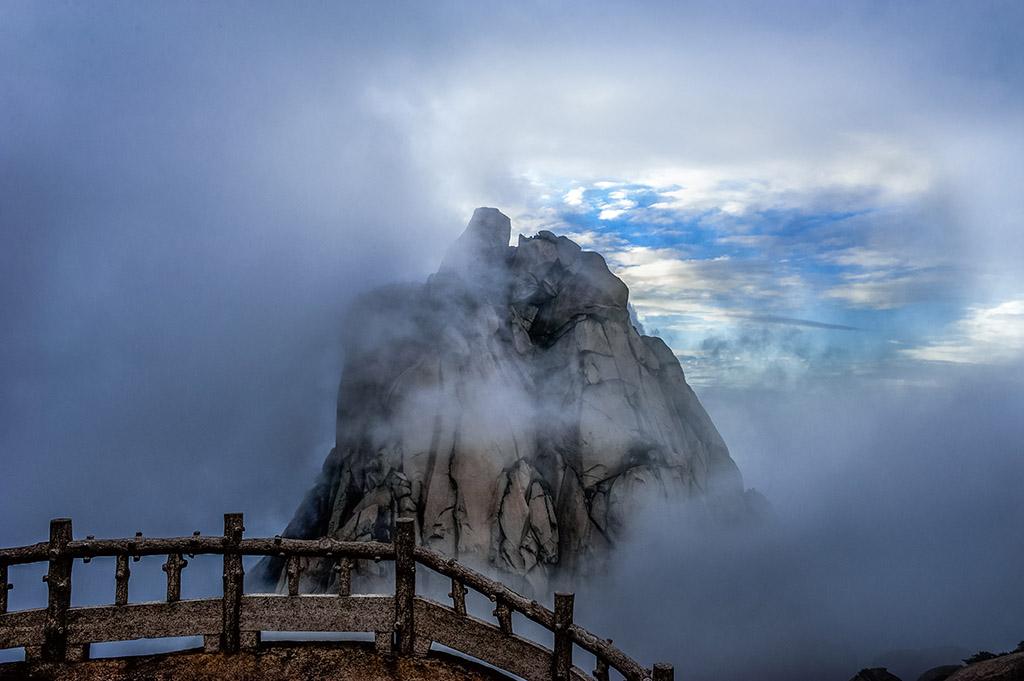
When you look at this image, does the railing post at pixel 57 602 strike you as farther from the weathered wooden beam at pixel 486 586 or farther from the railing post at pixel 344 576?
the weathered wooden beam at pixel 486 586

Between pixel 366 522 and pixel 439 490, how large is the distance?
17.9 ft

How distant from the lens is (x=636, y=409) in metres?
60.3

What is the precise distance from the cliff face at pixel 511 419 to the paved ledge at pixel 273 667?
3725 cm

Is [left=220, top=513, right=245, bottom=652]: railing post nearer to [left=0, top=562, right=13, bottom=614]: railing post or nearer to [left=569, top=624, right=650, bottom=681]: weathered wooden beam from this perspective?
[left=0, top=562, right=13, bottom=614]: railing post

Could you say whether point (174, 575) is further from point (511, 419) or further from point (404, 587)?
point (511, 419)

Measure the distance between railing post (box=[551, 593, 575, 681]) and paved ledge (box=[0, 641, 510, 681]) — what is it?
3.77ft

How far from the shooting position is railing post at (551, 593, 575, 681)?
37.6 feet

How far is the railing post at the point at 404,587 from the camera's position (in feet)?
39.6

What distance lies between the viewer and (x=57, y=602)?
11.8 meters

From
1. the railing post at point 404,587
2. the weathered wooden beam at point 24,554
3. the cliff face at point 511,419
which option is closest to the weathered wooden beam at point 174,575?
the weathered wooden beam at point 24,554

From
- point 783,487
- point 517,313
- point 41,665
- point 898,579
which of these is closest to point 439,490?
point 517,313

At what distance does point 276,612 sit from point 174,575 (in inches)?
68.0

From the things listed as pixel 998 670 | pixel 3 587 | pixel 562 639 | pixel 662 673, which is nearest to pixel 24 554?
pixel 3 587

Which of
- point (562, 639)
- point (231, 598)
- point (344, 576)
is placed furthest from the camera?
point (344, 576)
